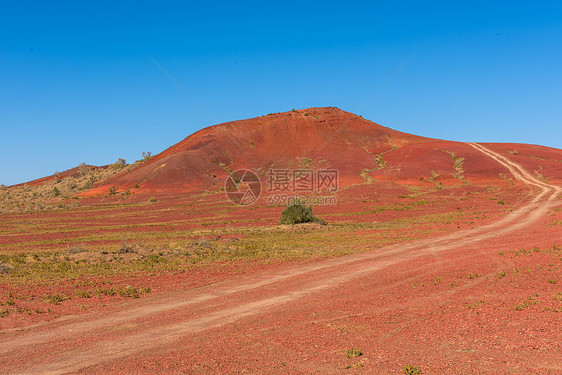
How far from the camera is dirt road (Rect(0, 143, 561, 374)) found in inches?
314

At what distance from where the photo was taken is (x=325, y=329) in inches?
358

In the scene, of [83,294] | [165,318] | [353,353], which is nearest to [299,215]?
[83,294]

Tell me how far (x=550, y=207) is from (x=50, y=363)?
4375cm

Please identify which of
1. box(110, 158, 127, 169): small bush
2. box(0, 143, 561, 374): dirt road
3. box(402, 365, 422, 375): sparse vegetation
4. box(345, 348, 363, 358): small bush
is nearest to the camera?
box(402, 365, 422, 375): sparse vegetation

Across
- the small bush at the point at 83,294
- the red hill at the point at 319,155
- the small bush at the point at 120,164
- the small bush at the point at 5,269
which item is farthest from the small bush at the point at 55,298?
the small bush at the point at 120,164

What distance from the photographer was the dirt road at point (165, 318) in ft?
26.2

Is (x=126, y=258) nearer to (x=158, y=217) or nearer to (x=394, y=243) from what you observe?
(x=394, y=243)

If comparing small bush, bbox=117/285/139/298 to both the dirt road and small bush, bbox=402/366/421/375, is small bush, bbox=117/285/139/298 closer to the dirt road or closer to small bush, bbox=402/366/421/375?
the dirt road

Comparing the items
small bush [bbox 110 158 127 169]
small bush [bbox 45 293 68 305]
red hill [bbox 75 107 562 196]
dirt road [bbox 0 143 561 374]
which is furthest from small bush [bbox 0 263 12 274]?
small bush [bbox 110 158 127 169]

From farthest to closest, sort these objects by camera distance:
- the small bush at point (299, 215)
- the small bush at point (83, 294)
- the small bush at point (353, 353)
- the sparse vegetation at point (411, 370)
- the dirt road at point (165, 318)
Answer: the small bush at point (299, 215), the small bush at point (83, 294), the dirt road at point (165, 318), the small bush at point (353, 353), the sparse vegetation at point (411, 370)

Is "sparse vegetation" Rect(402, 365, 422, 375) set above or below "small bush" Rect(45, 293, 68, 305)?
below

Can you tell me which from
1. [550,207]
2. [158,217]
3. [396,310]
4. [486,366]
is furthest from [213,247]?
[550,207]

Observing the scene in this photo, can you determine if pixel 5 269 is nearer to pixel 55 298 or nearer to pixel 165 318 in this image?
pixel 55 298

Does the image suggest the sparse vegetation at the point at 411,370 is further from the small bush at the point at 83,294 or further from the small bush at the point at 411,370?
the small bush at the point at 83,294
